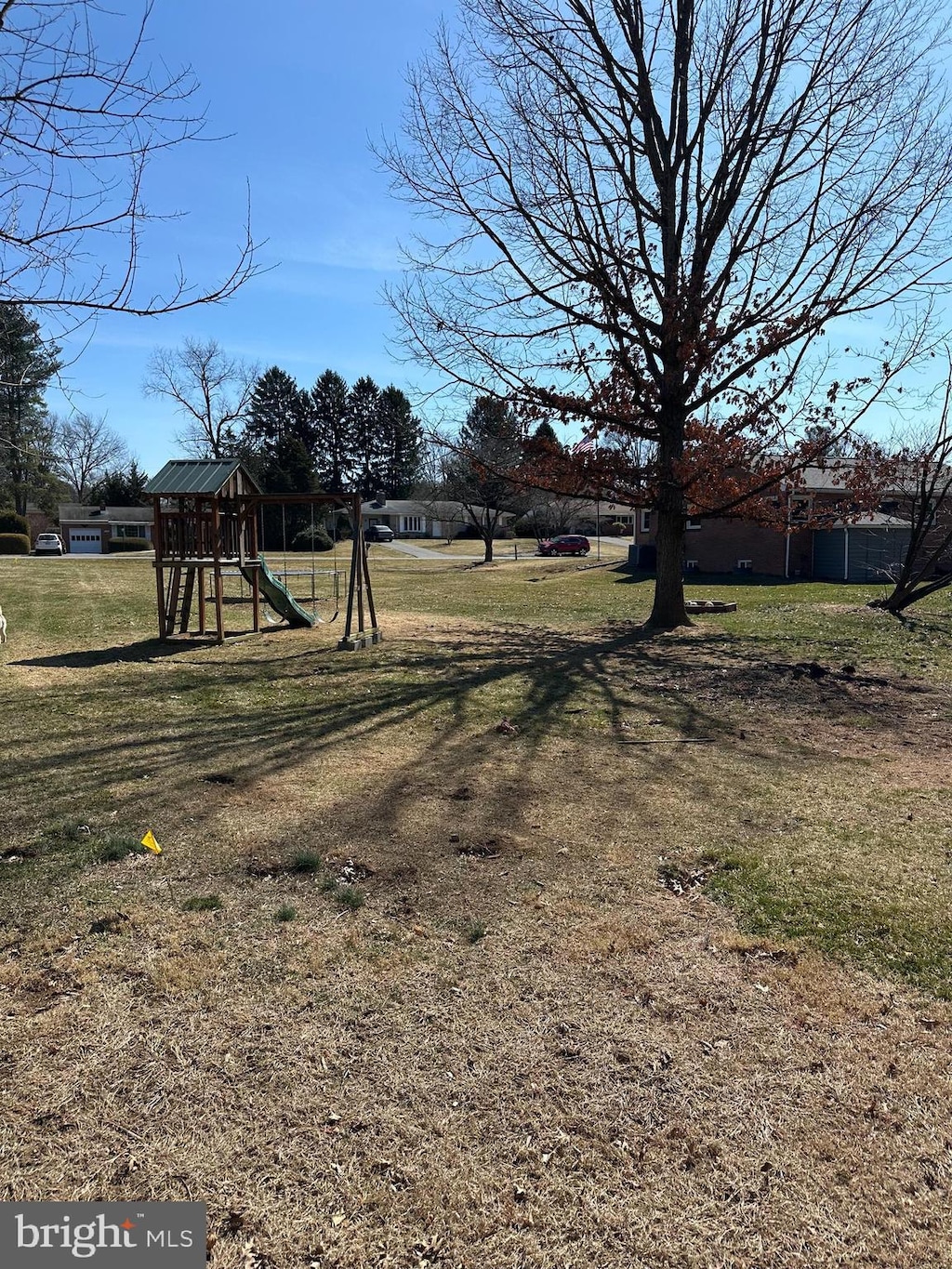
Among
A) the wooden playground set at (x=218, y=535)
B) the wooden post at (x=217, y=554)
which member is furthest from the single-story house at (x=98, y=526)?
the wooden post at (x=217, y=554)

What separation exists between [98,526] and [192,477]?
168ft

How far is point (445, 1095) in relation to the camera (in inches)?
105

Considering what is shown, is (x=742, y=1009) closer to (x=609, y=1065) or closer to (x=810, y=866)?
(x=609, y=1065)

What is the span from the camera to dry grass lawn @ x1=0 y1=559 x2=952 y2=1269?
224 centimetres

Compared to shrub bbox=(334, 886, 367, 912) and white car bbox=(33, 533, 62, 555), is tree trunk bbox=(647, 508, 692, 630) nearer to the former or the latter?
shrub bbox=(334, 886, 367, 912)

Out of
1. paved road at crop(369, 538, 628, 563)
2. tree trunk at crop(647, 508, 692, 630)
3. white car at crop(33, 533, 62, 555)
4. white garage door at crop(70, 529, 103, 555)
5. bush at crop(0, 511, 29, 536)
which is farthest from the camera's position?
white garage door at crop(70, 529, 103, 555)

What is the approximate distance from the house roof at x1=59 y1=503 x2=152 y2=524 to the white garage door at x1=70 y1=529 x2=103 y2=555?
3.91ft

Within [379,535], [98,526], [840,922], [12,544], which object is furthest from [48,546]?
[840,922]

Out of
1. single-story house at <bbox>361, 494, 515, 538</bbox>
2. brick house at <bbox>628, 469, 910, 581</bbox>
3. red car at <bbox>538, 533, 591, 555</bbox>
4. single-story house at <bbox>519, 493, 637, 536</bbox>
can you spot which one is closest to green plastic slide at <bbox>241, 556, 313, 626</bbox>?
brick house at <bbox>628, 469, 910, 581</bbox>

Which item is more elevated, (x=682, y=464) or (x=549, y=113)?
(x=549, y=113)

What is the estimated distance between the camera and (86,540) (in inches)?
2298

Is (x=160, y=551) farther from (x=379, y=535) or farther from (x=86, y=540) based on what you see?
(x=379, y=535)

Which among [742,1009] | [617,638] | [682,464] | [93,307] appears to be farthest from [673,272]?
[742,1009]

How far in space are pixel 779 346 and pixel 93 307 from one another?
1302 centimetres
